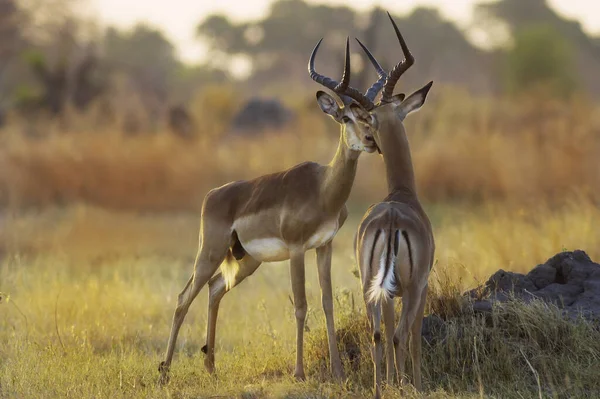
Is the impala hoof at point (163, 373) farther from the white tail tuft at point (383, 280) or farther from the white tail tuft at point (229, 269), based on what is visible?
the white tail tuft at point (383, 280)

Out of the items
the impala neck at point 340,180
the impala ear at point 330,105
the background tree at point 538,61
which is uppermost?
Result: the background tree at point 538,61

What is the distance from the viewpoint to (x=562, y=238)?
1073 centimetres

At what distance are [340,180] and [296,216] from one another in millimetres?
418

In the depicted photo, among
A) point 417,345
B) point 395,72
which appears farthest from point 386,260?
point 395,72

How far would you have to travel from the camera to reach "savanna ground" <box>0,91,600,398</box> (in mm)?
6730

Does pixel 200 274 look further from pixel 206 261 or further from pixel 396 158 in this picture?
pixel 396 158

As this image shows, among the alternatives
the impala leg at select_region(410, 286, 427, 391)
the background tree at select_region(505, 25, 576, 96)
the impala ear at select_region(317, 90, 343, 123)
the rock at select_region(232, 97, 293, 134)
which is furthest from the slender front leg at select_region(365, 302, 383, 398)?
the background tree at select_region(505, 25, 576, 96)

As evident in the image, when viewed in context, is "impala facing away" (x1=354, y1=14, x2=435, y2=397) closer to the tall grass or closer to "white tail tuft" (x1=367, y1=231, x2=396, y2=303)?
"white tail tuft" (x1=367, y1=231, x2=396, y2=303)

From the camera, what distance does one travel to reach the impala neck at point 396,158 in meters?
6.43

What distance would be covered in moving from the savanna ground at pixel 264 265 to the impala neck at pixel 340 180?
1156 millimetres

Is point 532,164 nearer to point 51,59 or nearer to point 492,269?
point 492,269

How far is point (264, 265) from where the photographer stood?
13.0m

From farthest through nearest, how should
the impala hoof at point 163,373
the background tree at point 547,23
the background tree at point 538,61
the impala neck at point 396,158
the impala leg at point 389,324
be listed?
the background tree at point 547,23 < the background tree at point 538,61 < the impala hoof at point 163,373 < the impala neck at point 396,158 < the impala leg at point 389,324

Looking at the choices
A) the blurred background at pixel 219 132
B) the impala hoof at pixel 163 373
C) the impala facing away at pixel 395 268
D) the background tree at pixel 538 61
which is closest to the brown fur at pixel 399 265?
the impala facing away at pixel 395 268
